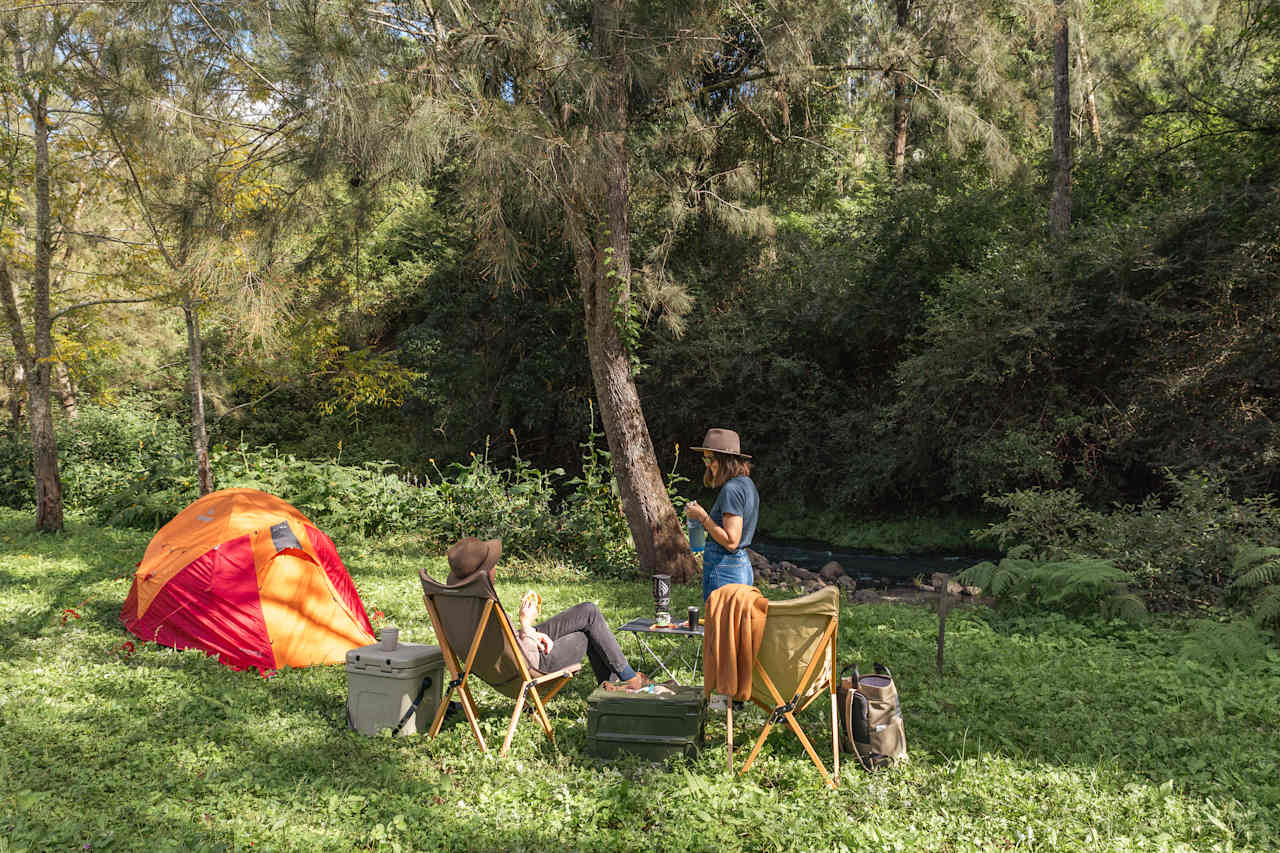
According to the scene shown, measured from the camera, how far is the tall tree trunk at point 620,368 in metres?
9.05

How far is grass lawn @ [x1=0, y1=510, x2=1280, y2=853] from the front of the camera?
3281 mm

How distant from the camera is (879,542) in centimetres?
1447

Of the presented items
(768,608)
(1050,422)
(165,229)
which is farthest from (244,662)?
(1050,422)

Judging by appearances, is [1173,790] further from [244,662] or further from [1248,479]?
[1248,479]

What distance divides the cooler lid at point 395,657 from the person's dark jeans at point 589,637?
0.59 m

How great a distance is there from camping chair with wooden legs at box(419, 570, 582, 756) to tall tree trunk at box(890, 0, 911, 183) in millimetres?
9431

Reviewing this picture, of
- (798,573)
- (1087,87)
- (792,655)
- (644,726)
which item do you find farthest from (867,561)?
(1087,87)

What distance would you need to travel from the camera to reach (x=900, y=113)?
1522 cm

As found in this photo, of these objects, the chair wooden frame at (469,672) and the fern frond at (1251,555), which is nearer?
the chair wooden frame at (469,672)

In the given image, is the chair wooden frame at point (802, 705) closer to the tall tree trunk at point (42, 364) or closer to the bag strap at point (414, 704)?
the bag strap at point (414, 704)

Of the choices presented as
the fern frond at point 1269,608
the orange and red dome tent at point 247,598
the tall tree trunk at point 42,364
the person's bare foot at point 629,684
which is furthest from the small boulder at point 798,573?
the tall tree trunk at point 42,364

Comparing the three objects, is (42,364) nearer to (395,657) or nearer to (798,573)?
(395,657)

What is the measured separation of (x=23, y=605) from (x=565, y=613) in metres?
5.07

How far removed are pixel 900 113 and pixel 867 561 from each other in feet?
27.3
